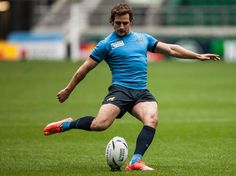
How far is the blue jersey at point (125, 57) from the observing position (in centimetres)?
1152

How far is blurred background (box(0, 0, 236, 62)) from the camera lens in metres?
48.3

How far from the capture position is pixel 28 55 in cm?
4847

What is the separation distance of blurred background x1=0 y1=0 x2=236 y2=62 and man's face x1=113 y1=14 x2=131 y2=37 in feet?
115

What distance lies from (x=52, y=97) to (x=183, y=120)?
7044mm

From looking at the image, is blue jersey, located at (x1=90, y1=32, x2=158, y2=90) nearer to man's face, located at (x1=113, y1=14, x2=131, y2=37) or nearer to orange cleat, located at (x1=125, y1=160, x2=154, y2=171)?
man's face, located at (x1=113, y1=14, x2=131, y2=37)

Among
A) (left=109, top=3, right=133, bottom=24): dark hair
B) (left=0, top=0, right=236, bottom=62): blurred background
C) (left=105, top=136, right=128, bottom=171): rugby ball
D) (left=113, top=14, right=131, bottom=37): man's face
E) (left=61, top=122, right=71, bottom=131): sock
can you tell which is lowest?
(left=0, top=0, right=236, bottom=62): blurred background

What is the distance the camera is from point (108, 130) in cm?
1681

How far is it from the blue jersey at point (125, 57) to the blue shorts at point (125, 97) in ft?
0.24

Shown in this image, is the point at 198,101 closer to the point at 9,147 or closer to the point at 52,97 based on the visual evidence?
the point at 52,97

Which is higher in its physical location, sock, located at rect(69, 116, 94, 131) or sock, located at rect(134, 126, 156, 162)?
sock, located at rect(69, 116, 94, 131)

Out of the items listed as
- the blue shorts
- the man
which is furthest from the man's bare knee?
the blue shorts

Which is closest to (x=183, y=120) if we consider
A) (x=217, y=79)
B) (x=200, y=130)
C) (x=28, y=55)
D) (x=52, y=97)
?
(x=200, y=130)

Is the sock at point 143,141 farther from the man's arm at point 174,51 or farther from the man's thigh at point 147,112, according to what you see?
the man's arm at point 174,51

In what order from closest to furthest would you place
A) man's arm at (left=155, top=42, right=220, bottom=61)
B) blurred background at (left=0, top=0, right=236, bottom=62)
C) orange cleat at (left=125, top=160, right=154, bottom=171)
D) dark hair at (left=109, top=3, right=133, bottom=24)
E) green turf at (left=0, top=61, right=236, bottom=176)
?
orange cleat at (left=125, top=160, right=154, bottom=171) < dark hair at (left=109, top=3, right=133, bottom=24) < green turf at (left=0, top=61, right=236, bottom=176) < man's arm at (left=155, top=42, right=220, bottom=61) < blurred background at (left=0, top=0, right=236, bottom=62)
